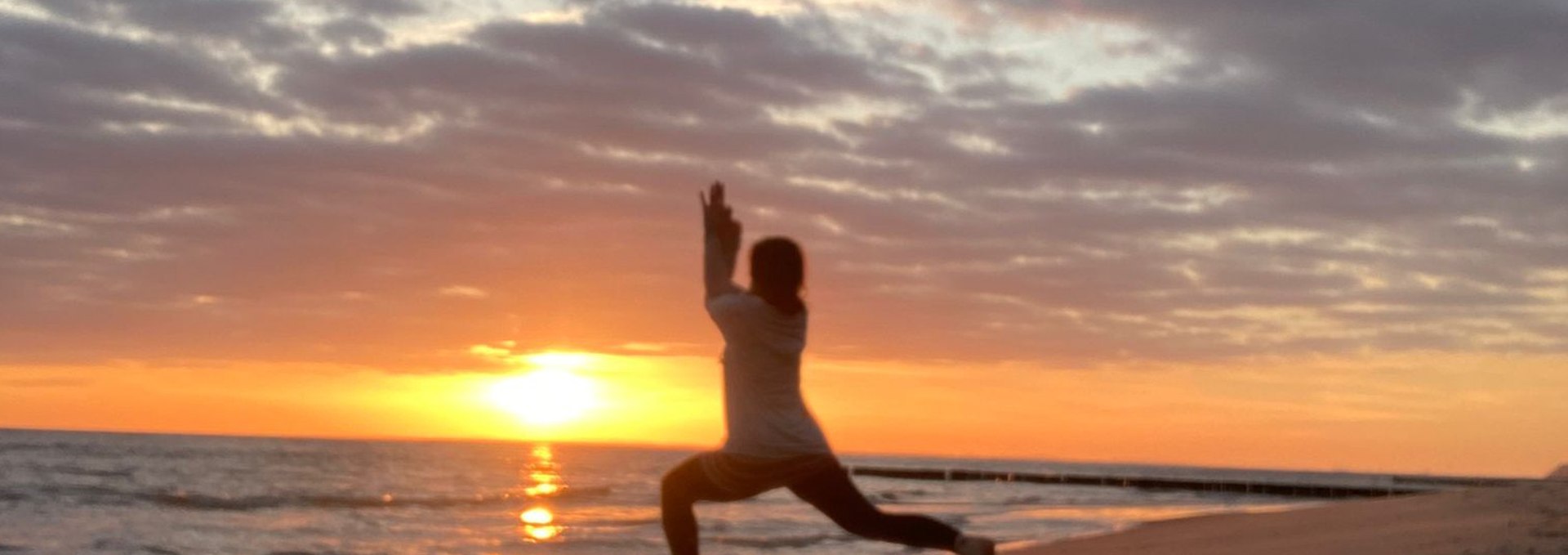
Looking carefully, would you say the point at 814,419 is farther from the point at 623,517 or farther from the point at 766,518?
the point at 623,517

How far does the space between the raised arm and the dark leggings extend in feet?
2.17

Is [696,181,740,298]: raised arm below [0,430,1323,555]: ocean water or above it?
above

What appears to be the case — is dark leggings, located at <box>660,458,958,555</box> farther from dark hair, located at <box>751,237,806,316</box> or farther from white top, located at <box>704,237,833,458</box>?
dark hair, located at <box>751,237,806,316</box>

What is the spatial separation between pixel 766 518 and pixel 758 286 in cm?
2277

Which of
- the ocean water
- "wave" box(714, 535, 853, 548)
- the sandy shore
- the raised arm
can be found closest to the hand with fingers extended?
the raised arm

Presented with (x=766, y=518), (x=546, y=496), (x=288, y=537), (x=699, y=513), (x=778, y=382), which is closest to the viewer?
(x=778, y=382)

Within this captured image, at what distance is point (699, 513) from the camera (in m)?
30.7

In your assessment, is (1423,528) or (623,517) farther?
(623,517)

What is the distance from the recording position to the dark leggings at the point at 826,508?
5.52m

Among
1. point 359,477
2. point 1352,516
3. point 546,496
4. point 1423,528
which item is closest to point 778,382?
point 1423,528

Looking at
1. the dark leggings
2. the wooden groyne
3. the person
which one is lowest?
the wooden groyne

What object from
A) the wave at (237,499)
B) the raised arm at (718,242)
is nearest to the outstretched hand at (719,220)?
the raised arm at (718,242)

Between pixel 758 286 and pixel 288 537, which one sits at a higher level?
pixel 758 286

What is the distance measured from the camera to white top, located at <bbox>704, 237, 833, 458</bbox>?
5.38 meters
